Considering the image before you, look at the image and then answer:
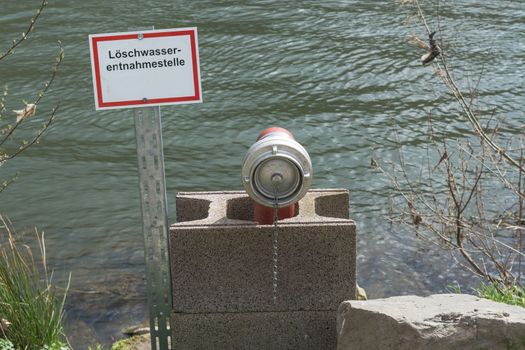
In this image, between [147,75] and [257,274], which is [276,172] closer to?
[257,274]

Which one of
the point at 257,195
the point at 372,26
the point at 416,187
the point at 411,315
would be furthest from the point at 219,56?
the point at 411,315

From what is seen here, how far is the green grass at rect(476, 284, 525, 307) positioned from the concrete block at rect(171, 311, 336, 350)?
137 cm

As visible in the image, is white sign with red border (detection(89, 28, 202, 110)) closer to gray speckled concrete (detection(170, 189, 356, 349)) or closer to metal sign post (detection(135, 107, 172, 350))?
metal sign post (detection(135, 107, 172, 350))

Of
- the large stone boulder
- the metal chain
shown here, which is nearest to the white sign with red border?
the metal chain

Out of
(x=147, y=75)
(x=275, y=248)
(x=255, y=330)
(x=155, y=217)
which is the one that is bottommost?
(x=255, y=330)

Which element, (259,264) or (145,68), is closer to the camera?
(145,68)

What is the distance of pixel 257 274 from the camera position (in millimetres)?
4750

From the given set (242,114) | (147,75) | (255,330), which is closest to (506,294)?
(255,330)

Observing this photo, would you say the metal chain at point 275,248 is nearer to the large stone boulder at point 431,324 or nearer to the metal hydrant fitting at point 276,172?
the metal hydrant fitting at point 276,172

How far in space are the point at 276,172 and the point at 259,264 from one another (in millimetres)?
525

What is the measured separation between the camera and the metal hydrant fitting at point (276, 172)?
4.55 m

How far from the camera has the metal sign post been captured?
178 inches

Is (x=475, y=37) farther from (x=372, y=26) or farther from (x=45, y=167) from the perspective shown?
(x=45, y=167)

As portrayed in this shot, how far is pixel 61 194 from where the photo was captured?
8758mm
